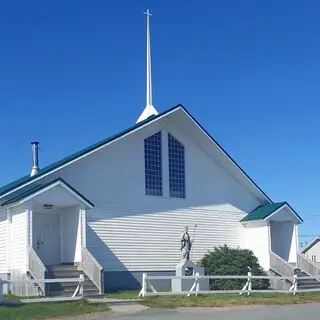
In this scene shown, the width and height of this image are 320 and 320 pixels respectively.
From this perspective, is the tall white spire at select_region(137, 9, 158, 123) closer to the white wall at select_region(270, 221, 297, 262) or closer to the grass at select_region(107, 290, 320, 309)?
the white wall at select_region(270, 221, 297, 262)

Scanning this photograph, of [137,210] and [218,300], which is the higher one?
[137,210]

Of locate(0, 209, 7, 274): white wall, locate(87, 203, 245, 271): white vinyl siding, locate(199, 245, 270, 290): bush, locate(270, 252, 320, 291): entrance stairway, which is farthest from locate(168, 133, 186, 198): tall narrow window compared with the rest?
locate(0, 209, 7, 274): white wall

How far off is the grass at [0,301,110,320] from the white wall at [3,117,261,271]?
829cm

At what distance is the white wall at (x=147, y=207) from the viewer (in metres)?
25.3

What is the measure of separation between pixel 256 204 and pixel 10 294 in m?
15.3

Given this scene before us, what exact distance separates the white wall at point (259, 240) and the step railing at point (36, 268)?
1297cm

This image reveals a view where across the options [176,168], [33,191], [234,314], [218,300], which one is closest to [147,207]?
[176,168]

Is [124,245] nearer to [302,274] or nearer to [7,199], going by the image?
[7,199]

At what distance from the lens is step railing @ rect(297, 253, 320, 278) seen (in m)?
29.1

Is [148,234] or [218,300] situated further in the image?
[148,234]

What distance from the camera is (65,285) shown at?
20312 millimetres

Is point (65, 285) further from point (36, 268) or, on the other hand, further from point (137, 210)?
point (137, 210)

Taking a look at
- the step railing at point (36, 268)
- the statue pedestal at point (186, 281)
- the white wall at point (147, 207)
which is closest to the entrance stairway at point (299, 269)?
the white wall at point (147, 207)

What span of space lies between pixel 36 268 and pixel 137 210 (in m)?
7.32
